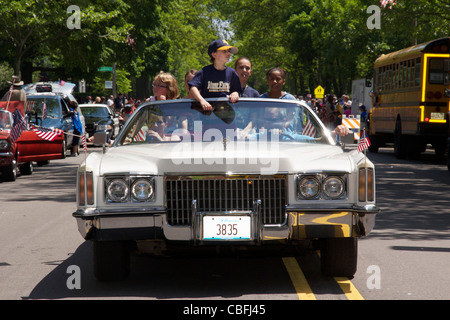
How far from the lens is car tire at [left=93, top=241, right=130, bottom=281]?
6.57 meters

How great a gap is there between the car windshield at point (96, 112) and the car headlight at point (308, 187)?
26417 mm

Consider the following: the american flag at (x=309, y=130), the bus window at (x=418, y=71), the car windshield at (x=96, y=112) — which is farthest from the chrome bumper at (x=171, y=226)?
the car windshield at (x=96, y=112)

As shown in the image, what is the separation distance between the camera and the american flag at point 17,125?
57.8ft

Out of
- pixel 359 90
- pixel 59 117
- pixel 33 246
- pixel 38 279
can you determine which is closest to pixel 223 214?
pixel 38 279

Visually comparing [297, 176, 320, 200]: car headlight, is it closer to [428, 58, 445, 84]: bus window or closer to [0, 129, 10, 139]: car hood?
[0, 129, 10, 139]: car hood

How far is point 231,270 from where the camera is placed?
7.42 meters

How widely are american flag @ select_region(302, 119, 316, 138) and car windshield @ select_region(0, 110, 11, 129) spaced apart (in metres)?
11.3

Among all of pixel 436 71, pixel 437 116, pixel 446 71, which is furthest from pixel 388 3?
pixel 437 116

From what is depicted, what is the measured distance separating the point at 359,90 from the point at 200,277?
146 feet

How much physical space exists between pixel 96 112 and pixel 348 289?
26.7 meters

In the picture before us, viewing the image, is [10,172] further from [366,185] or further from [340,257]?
[366,185]

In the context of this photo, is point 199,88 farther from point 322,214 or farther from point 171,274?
point 322,214

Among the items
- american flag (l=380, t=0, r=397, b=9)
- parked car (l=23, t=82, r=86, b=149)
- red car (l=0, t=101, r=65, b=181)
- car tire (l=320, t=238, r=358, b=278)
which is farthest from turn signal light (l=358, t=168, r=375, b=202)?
american flag (l=380, t=0, r=397, b=9)

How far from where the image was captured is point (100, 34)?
33.2m
